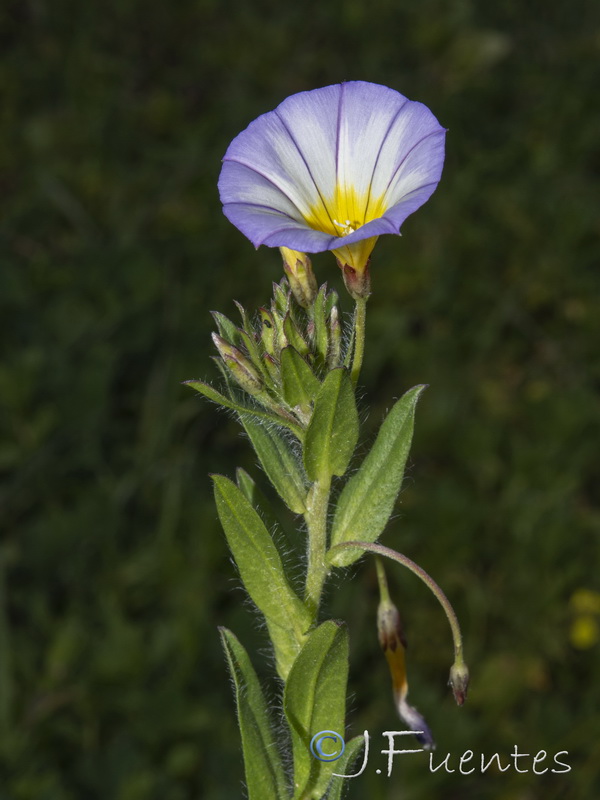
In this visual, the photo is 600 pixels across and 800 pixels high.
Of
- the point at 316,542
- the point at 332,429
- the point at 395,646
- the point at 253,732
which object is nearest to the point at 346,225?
the point at 332,429

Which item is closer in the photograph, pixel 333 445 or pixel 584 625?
pixel 333 445

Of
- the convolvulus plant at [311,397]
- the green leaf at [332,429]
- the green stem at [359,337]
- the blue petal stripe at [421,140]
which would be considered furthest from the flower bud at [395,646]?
the blue petal stripe at [421,140]

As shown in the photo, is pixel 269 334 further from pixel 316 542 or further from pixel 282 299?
pixel 316 542

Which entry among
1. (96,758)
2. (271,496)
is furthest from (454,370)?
(96,758)

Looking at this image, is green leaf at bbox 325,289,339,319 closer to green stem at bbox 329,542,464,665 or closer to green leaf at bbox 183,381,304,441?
green leaf at bbox 183,381,304,441

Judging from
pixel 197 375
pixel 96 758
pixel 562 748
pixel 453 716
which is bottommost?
pixel 562 748

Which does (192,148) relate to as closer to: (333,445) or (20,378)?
(20,378)
